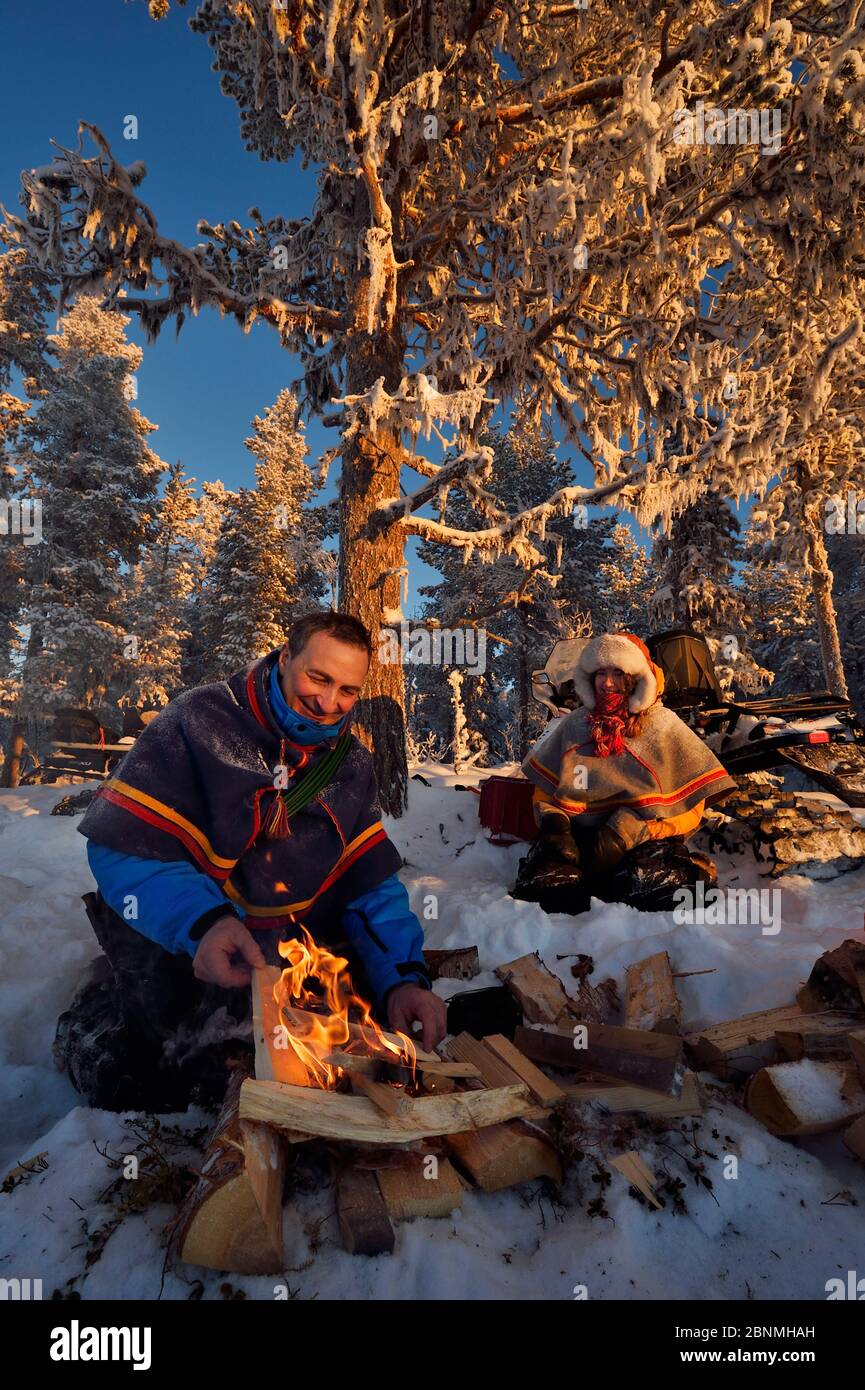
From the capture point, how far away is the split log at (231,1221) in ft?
5.13

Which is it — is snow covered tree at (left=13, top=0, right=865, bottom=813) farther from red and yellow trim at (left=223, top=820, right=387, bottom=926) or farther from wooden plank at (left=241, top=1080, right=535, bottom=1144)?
wooden plank at (left=241, top=1080, right=535, bottom=1144)

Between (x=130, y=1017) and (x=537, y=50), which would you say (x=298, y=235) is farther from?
(x=130, y=1017)

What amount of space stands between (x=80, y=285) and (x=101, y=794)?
27.3 feet

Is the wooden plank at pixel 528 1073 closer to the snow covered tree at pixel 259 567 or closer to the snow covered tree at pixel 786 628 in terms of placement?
the snow covered tree at pixel 259 567

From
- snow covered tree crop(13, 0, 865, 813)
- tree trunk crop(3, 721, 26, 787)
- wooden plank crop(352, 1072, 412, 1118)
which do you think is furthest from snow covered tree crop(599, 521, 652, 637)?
wooden plank crop(352, 1072, 412, 1118)

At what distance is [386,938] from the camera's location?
2820 millimetres

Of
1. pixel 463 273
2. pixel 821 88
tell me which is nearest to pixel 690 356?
pixel 821 88

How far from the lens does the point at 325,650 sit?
271 centimetres

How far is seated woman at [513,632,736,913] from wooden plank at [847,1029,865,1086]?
2180 millimetres

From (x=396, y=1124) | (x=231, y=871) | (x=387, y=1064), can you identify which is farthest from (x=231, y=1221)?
(x=231, y=871)

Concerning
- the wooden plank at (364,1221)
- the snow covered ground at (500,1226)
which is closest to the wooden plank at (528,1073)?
the snow covered ground at (500,1226)

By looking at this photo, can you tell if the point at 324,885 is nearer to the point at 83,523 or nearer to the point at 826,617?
the point at 826,617

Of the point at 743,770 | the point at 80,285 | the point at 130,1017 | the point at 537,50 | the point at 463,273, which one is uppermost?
the point at 537,50

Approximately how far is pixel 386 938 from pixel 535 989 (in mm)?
952
